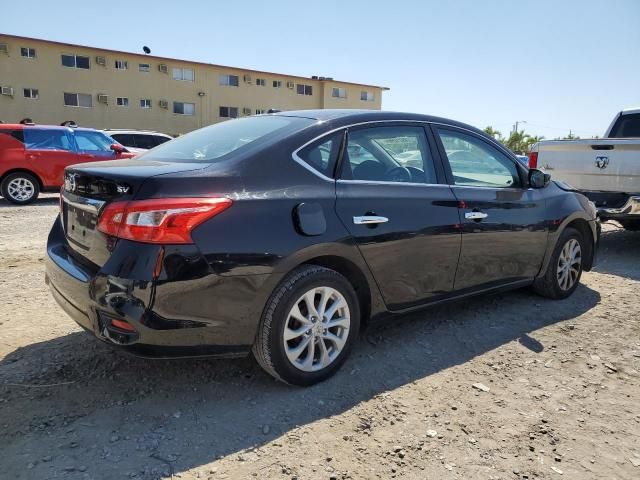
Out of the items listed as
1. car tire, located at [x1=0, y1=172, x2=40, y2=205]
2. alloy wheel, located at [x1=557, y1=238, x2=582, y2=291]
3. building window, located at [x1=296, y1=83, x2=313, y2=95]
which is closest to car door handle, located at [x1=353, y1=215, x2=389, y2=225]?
alloy wheel, located at [x1=557, y1=238, x2=582, y2=291]

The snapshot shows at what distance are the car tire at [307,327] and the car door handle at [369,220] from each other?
0.34m

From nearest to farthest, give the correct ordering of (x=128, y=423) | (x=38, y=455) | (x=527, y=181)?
(x=38, y=455)
(x=128, y=423)
(x=527, y=181)

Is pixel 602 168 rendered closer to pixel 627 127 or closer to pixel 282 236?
pixel 627 127

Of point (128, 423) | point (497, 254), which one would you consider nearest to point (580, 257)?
point (497, 254)

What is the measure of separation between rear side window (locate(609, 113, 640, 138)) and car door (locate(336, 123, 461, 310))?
6687 millimetres

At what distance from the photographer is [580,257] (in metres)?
4.95

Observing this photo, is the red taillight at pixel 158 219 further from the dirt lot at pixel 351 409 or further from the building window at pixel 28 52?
the building window at pixel 28 52

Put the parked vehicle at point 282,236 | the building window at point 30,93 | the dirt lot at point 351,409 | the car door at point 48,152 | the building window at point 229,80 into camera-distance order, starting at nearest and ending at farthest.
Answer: the dirt lot at point 351,409 < the parked vehicle at point 282,236 < the car door at point 48,152 < the building window at point 30,93 < the building window at point 229,80

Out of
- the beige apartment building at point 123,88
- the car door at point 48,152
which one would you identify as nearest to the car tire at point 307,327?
the car door at point 48,152

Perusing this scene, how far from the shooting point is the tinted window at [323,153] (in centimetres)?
302

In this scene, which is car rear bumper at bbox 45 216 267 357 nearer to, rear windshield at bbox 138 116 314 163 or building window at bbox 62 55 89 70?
rear windshield at bbox 138 116 314 163

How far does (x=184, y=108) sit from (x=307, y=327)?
35.4 metres

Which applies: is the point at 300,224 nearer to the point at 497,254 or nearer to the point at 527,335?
the point at 497,254

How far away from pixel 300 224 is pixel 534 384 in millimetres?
1795
